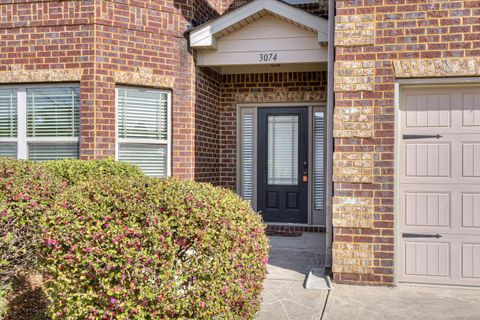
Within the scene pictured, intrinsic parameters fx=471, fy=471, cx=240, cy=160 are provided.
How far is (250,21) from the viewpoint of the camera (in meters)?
7.64

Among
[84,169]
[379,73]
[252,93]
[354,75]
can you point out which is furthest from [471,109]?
[84,169]

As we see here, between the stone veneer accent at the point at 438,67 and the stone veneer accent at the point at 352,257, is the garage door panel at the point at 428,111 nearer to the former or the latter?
the stone veneer accent at the point at 438,67

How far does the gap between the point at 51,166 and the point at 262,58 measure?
3662mm

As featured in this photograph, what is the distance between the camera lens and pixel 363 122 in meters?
5.36

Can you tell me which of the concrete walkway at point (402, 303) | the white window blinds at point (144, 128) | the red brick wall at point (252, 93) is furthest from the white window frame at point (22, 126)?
the concrete walkway at point (402, 303)

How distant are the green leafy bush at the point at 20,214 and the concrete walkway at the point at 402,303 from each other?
2.79m

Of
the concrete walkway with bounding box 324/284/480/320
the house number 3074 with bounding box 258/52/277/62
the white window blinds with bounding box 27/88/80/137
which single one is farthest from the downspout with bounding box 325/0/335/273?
the white window blinds with bounding box 27/88/80/137

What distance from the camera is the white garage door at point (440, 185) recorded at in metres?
5.31

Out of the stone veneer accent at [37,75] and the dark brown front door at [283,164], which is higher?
the stone veneer accent at [37,75]

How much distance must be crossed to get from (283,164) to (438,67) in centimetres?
420

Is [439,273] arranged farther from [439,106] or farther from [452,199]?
[439,106]

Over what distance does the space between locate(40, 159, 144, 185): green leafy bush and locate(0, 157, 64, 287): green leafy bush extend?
140 cm

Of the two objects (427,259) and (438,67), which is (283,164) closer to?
(427,259)

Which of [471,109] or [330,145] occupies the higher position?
[471,109]
